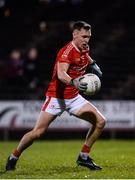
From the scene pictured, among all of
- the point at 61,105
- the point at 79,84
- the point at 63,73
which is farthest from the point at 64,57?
the point at 61,105

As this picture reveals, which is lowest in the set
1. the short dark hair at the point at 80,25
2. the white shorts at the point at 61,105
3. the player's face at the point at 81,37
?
the white shorts at the point at 61,105

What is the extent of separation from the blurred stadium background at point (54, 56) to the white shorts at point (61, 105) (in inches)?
450

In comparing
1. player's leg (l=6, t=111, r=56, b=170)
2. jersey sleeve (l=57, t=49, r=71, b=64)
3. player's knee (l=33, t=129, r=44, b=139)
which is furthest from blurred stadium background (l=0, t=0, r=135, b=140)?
jersey sleeve (l=57, t=49, r=71, b=64)

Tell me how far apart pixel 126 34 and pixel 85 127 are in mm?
5813

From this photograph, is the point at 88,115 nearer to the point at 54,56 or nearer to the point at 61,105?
the point at 61,105

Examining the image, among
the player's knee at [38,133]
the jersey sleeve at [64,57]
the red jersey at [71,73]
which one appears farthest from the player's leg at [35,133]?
the jersey sleeve at [64,57]

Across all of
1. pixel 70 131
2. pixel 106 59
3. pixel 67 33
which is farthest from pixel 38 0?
pixel 70 131

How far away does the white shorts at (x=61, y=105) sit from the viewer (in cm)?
1230

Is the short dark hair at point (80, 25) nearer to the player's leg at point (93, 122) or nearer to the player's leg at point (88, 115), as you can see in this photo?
the player's leg at point (88, 115)

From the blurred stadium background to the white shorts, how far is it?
11.4 metres

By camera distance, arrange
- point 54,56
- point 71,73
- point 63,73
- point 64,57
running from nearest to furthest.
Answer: point 63,73, point 64,57, point 71,73, point 54,56

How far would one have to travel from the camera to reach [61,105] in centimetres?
1242

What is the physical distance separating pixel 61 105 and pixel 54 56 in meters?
15.7

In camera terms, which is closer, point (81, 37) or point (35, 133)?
point (35, 133)
